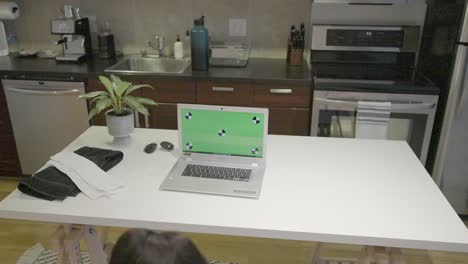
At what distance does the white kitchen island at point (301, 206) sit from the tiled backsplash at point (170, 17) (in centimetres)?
167

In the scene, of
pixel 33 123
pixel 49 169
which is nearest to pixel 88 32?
pixel 33 123

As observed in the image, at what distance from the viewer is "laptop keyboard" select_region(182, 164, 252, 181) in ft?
5.26

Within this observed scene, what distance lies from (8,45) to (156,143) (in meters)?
2.25

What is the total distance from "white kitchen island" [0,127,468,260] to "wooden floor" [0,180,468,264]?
89cm

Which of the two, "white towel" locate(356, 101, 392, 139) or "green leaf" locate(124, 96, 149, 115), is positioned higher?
"green leaf" locate(124, 96, 149, 115)

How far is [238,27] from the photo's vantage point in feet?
10.5

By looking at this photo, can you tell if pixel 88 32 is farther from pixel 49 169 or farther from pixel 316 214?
pixel 316 214

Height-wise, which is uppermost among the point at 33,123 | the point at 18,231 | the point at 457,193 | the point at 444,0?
the point at 444,0

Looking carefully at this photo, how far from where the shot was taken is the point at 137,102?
6.03 feet

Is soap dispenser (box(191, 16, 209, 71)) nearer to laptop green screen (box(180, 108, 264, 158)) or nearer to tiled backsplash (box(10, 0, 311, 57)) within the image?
tiled backsplash (box(10, 0, 311, 57))

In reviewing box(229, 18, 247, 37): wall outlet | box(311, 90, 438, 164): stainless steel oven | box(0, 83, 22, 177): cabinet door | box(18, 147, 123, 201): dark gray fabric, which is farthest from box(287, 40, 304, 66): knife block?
box(0, 83, 22, 177): cabinet door

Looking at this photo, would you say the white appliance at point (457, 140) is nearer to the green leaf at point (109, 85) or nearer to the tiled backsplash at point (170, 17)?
the tiled backsplash at point (170, 17)

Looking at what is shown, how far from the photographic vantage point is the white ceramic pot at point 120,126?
1.83 meters

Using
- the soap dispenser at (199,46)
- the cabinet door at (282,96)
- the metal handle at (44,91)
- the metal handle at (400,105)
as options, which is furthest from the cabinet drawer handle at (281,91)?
the metal handle at (44,91)
